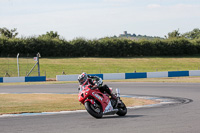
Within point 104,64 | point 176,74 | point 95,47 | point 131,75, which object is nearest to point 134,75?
point 131,75

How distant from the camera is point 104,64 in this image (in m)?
55.1

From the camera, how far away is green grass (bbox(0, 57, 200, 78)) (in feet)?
161

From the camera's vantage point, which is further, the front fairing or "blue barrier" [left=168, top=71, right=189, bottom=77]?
"blue barrier" [left=168, top=71, right=189, bottom=77]

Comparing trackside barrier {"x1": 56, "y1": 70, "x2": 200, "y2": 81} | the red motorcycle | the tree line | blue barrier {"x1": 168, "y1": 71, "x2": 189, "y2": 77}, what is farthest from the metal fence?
the red motorcycle

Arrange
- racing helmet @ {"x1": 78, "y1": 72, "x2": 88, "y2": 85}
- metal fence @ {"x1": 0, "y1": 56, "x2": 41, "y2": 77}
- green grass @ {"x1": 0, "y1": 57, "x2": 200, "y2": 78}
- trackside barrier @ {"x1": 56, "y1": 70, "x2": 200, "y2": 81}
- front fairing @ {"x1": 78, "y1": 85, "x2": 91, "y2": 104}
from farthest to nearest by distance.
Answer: green grass @ {"x1": 0, "y1": 57, "x2": 200, "y2": 78}
metal fence @ {"x1": 0, "y1": 56, "x2": 41, "y2": 77}
trackside barrier @ {"x1": 56, "y1": 70, "x2": 200, "y2": 81}
racing helmet @ {"x1": 78, "y1": 72, "x2": 88, "y2": 85}
front fairing @ {"x1": 78, "y1": 85, "x2": 91, "y2": 104}

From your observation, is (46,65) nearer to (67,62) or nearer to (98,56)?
(67,62)

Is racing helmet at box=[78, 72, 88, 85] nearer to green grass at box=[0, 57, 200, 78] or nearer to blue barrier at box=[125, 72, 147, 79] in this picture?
blue barrier at box=[125, 72, 147, 79]

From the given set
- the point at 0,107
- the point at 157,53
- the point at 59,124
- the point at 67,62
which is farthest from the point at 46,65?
the point at 59,124

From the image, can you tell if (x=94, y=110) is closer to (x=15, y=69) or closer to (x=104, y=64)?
(x=15, y=69)

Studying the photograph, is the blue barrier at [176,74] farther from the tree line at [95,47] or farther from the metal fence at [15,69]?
the tree line at [95,47]

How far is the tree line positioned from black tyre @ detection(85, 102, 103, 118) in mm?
48846

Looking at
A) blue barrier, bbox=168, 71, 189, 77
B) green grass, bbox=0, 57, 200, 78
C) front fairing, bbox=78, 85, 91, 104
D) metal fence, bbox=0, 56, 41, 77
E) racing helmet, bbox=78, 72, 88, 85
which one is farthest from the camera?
green grass, bbox=0, 57, 200, 78

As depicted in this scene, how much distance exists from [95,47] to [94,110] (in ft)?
172

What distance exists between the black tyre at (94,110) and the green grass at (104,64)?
115ft
